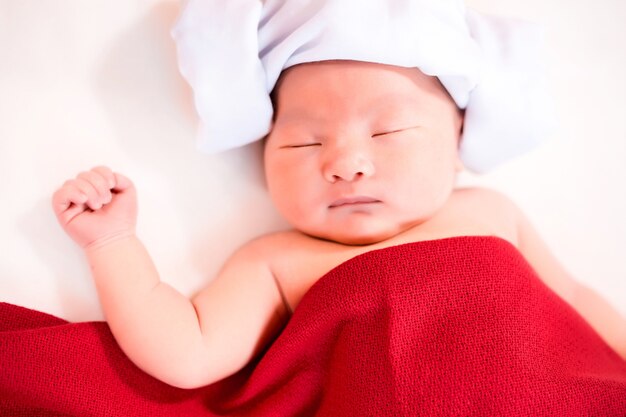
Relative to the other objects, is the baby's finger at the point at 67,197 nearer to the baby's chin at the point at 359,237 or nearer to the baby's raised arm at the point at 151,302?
the baby's raised arm at the point at 151,302

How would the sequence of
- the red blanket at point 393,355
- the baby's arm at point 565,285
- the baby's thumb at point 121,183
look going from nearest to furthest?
the red blanket at point 393,355
the baby's thumb at point 121,183
the baby's arm at point 565,285

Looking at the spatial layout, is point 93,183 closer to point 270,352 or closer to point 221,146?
point 221,146

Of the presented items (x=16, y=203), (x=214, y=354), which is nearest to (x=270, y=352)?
(x=214, y=354)

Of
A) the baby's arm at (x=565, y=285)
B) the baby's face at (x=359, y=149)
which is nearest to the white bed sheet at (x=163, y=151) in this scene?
the baby's arm at (x=565, y=285)

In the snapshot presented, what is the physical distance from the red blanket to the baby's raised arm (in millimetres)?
50

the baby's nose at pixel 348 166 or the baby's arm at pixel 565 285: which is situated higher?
the baby's nose at pixel 348 166

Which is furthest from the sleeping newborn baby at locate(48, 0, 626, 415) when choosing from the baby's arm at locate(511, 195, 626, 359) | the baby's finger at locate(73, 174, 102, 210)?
the baby's arm at locate(511, 195, 626, 359)

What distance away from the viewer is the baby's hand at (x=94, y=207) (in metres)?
0.76

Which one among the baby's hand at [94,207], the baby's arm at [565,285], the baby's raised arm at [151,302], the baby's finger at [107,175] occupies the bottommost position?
the baby's arm at [565,285]

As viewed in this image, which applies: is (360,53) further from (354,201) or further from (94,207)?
(94,207)

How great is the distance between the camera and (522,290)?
0.75 meters

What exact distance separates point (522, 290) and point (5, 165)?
78 cm

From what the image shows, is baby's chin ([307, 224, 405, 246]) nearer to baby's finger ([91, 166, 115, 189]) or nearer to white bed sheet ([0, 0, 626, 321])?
white bed sheet ([0, 0, 626, 321])

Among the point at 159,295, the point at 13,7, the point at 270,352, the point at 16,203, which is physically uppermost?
the point at 13,7
